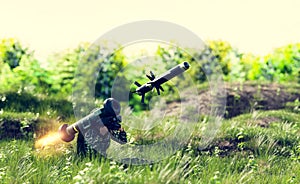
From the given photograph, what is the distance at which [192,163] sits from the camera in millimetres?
7117

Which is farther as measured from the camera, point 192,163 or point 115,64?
point 115,64

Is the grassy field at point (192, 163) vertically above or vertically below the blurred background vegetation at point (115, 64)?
below

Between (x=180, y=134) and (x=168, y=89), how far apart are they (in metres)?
8.02

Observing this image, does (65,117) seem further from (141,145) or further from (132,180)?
(132,180)

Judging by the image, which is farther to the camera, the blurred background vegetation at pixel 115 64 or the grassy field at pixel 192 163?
the blurred background vegetation at pixel 115 64

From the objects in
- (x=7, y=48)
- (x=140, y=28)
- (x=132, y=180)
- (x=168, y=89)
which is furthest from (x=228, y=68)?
(x=132, y=180)

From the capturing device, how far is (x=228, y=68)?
17.8 meters

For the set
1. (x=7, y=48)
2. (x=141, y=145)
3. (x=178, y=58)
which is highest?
(x=7, y=48)

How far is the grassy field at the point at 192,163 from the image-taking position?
5.73 meters

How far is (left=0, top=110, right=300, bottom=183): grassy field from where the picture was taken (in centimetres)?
573

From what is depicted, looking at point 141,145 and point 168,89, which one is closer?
point 141,145

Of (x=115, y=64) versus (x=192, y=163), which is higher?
(x=115, y=64)

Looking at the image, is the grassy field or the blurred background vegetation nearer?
the grassy field

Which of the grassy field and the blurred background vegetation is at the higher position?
the blurred background vegetation
